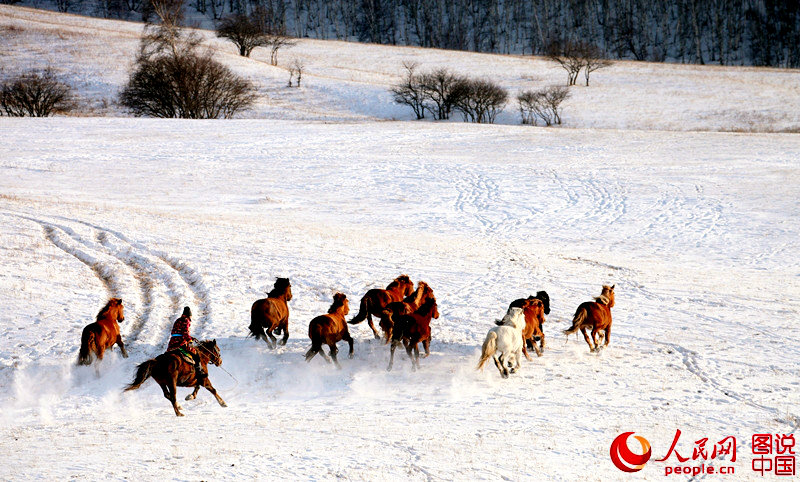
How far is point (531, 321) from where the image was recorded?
1366 centimetres

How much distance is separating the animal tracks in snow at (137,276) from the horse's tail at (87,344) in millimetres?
1502

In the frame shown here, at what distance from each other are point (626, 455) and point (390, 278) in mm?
10428

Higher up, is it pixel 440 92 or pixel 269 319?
pixel 440 92

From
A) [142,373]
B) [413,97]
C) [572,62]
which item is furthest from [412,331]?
[572,62]

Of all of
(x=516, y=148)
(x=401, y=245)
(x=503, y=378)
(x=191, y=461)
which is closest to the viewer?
(x=191, y=461)

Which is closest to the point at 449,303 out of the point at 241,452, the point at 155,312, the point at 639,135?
the point at 155,312

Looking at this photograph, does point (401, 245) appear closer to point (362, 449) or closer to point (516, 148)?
point (362, 449)

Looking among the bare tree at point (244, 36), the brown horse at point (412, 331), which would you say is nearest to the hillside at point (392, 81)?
the bare tree at point (244, 36)

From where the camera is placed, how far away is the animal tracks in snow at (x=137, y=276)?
14969mm

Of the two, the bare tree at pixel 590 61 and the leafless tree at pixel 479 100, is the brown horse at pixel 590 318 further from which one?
the bare tree at pixel 590 61

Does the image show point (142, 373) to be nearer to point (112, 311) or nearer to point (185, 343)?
point (185, 343)

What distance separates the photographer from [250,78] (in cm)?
6369

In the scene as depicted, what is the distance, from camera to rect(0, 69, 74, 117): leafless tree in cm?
5319

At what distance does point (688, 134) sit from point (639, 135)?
10.2 feet
